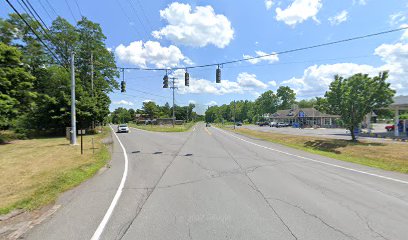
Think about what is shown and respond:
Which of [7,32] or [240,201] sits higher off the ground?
[7,32]

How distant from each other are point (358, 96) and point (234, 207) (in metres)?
23.8

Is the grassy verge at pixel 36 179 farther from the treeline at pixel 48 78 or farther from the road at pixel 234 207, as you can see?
the treeline at pixel 48 78

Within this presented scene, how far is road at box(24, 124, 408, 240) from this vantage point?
17.3 ft

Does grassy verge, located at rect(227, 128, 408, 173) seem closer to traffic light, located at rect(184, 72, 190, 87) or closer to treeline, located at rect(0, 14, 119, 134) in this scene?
traffic light, located at rect(184, 72, 190, 87)

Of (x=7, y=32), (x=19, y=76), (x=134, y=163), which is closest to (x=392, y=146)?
(x=134, y=163)

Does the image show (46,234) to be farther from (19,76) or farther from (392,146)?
(19,76)

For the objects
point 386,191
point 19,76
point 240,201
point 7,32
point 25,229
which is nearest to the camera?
point 25,229

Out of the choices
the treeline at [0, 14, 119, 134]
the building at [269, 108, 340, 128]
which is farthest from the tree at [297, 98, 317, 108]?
the treeline at [0, 14, 119, 134]

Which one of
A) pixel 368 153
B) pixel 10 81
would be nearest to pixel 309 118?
pixel 368 153

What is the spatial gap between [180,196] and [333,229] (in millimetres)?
3880

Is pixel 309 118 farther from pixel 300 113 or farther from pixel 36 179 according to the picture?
pixel 36 179

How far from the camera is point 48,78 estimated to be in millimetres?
42156

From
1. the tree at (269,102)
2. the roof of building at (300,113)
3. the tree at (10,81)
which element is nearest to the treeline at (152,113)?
the tree at (269,102)

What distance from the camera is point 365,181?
10391 millimetres
